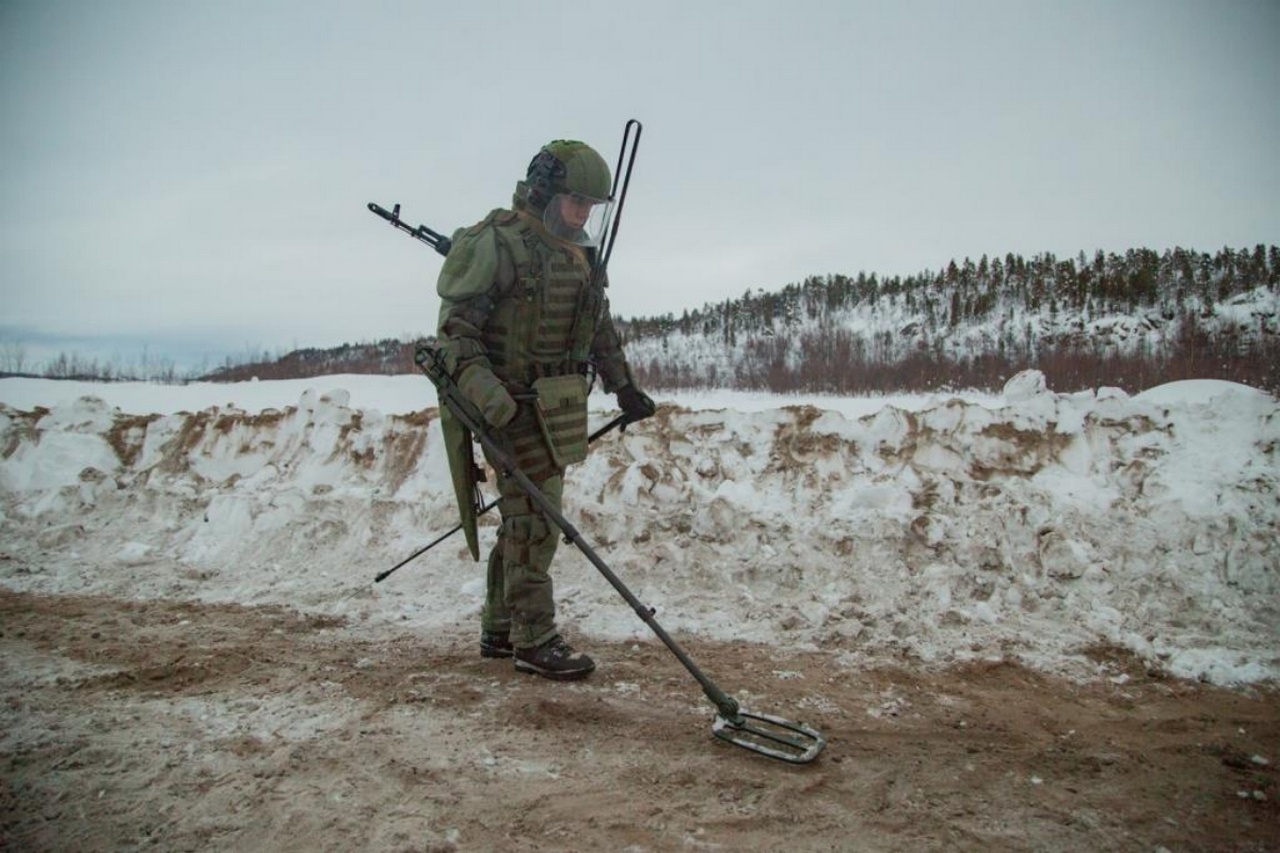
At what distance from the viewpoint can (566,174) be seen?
12.6 ft

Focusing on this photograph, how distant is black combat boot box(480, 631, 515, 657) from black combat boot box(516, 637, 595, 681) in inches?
11.2

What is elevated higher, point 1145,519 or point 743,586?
point 1145,519

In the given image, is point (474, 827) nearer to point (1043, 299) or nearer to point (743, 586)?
point (743, 586)

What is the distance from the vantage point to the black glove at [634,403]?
172 inches

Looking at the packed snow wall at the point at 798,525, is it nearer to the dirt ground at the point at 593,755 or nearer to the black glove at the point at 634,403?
the dirt ground at the point at 593,755

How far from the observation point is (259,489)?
6.62 meters

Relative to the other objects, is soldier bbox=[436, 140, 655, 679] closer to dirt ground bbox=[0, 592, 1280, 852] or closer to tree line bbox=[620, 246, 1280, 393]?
dirt ground bbox=[0, 592, 1280, 852]

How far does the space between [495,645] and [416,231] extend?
8.95 ft

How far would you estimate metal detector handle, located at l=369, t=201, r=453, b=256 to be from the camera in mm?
4855

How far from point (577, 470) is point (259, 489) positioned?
9.65 feet

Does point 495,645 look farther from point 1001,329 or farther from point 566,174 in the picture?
point 1001,329

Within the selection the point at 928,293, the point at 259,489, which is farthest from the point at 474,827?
the point at 928,293

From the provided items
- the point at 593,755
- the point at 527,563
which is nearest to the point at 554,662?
the point at 527,563

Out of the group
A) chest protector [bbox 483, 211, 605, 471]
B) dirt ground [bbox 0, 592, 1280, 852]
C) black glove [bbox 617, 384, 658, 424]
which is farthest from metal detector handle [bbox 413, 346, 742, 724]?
black glove [bbox 617, 384, 658, 424]
